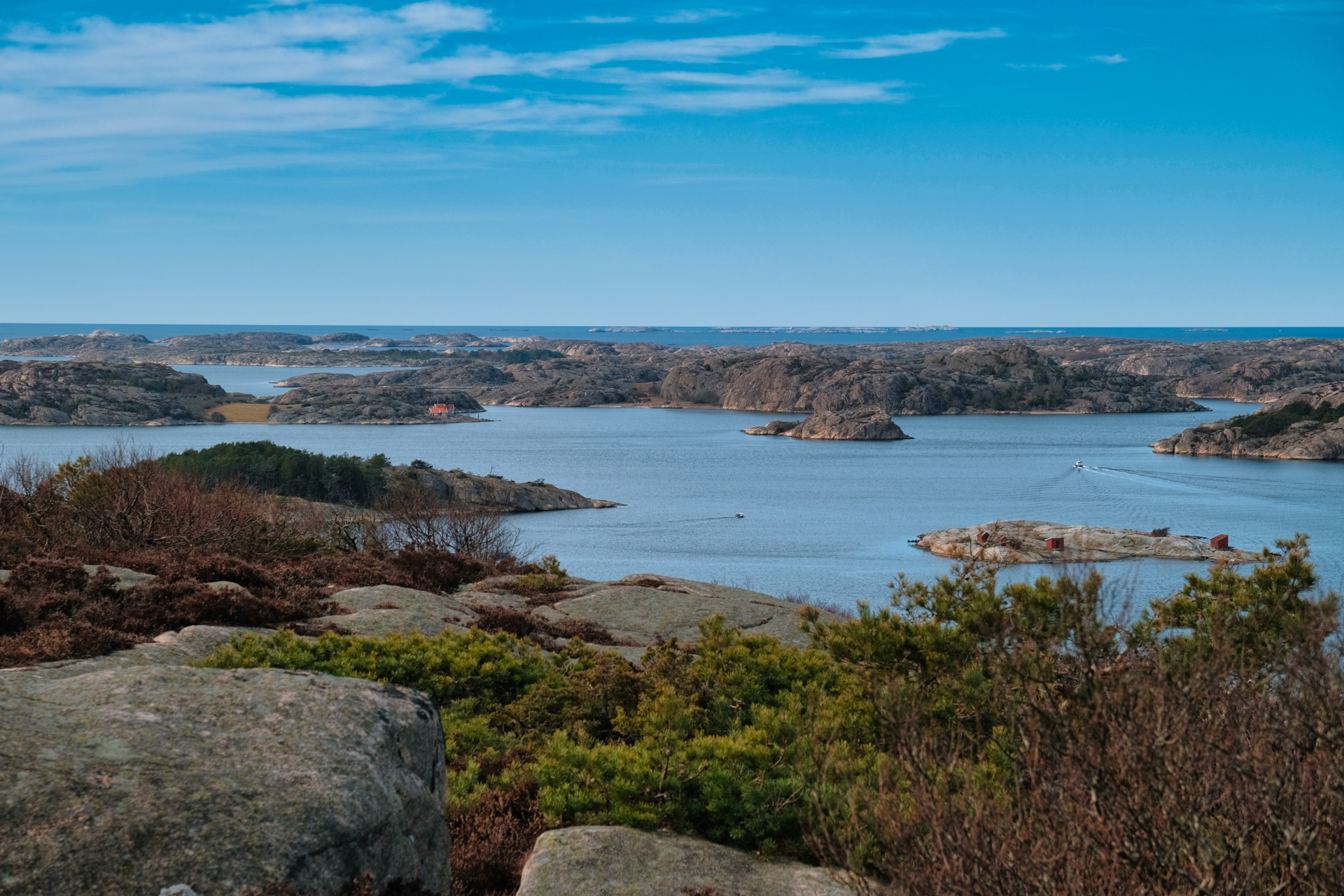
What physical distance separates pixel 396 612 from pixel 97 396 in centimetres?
17293

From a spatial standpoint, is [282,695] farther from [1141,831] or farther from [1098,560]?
[1098,560]

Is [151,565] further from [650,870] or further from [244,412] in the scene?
[244,412]

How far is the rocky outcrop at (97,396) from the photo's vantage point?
15775cm

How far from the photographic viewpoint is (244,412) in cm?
17450

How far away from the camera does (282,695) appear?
620 cm

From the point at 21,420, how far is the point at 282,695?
565ft

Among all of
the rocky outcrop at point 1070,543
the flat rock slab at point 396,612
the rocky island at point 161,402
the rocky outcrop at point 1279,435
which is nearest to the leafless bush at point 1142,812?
the flat rock slab at point 396,612

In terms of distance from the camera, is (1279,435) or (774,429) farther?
(774,429)

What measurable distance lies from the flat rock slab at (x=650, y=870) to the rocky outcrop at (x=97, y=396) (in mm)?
170511

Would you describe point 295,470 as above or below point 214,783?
below

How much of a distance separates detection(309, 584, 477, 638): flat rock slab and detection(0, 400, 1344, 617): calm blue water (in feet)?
93.7

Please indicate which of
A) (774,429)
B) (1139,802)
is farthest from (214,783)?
(774,429)

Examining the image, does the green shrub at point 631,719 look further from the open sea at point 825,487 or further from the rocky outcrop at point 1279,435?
the rocky outcrop at point 1279,435

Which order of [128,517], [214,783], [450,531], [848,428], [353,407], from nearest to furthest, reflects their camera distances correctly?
[214,783] < [128,517] < [450,531] < [848,428] < [353,407]
